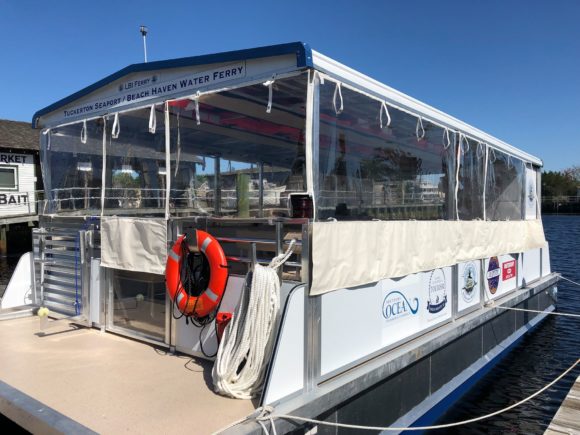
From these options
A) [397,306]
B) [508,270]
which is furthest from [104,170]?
[508,270]

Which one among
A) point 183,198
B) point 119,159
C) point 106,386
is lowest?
point 106,386

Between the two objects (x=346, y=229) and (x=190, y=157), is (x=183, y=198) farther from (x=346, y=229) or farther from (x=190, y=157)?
(x=346, y=229)

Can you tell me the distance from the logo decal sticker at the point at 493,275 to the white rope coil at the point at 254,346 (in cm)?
431

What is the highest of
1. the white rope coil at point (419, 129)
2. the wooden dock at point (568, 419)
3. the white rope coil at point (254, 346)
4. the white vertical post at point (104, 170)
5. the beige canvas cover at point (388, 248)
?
the white rope coil at point (419, 129)

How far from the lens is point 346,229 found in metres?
3.63

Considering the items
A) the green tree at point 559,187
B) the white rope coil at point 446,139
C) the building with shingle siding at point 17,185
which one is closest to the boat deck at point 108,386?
the white rope coil at point 446,139

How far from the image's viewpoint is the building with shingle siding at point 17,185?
71.3 feet

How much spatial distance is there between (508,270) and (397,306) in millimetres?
3696

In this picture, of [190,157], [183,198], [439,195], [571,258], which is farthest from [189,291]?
[571,258]

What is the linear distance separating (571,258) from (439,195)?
654 inches

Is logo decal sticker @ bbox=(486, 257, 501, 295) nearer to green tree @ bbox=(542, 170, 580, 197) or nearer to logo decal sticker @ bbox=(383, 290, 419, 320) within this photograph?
logo decal sticker @ bbox=(383, 290, 419, 320)

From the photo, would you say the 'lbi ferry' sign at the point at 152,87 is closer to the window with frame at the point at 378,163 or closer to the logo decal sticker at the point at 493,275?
the window with frame at the point at 378,163

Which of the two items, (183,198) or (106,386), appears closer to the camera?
(106,386)

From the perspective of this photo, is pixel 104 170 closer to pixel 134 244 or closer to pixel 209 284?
pixel 134 244
